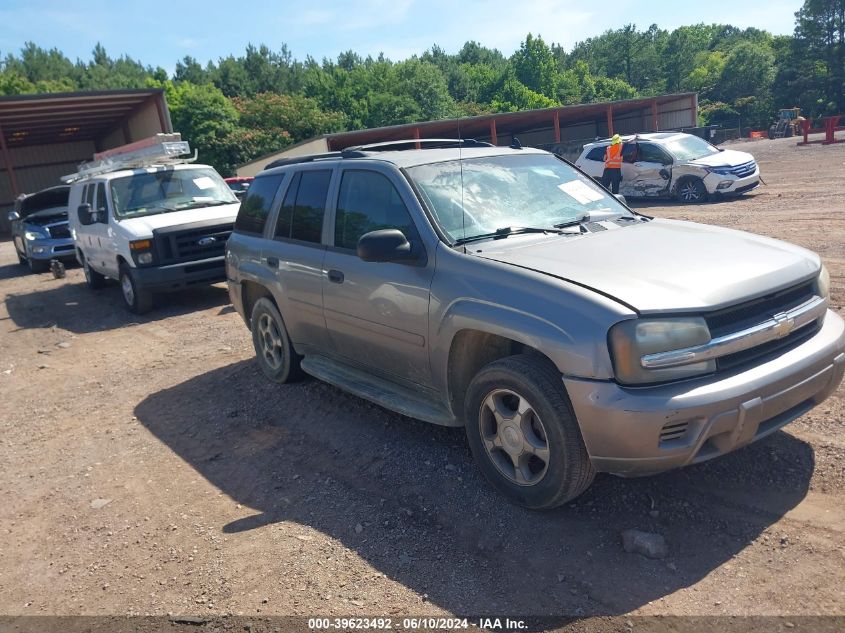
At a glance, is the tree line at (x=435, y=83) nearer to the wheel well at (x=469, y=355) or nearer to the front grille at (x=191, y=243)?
the front grille at (x=191, y=243)

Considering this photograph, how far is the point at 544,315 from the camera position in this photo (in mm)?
3412

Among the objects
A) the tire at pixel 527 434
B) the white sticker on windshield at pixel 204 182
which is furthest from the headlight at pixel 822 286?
the white sticker on windshield at pixel 204 182

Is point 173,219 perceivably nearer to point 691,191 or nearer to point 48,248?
point 48,248

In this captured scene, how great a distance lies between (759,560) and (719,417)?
681 millimetres

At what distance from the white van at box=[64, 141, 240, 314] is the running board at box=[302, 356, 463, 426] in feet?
16.8

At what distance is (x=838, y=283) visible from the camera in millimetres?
7250

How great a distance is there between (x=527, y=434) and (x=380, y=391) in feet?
4.41

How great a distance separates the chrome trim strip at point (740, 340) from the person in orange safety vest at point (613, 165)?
1318 cm

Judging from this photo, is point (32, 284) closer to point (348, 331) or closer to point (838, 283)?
point (348, 331)

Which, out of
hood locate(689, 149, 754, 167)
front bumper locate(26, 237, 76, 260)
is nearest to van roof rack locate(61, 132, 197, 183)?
front bumper locate(26, 237, 76, 260)

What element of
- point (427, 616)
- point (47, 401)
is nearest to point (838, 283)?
point (427, 616)

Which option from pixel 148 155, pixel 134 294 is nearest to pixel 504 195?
pixel 134 294

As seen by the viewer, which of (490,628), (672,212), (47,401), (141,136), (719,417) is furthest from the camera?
(141,136)

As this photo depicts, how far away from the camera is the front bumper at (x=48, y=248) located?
15953mm
